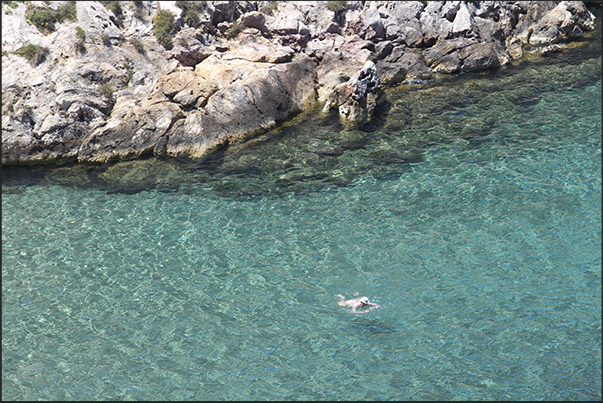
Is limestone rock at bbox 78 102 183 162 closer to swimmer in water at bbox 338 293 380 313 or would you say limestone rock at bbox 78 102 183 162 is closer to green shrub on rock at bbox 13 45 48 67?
green shrub on rock at bbox 13 45 48 67

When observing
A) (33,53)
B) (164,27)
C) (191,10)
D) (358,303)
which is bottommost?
(358,303)

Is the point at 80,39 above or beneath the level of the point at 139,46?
above

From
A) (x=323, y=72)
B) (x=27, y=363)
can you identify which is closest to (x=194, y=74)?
(x=323, y=72)

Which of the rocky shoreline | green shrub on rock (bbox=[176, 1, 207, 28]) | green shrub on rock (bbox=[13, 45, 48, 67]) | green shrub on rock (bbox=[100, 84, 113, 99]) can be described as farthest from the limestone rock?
green shrub on rock (bbox=[176, 1, 207, 28])

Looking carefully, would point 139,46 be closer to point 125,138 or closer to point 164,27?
point 164,27

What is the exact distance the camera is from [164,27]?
3200 centimetres

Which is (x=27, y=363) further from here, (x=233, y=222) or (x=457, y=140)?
(x=457, y=140)

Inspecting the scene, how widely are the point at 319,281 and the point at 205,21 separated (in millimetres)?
22187

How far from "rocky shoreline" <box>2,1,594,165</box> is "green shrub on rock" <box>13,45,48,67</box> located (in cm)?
10

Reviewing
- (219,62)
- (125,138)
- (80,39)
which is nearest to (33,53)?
(80,39)

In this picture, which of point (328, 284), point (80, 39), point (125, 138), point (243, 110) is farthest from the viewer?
point (80, 39)

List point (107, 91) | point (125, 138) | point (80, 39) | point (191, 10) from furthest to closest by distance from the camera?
point (191, 10) → point (80, 39) → point (107, 91) → point (125, 138)

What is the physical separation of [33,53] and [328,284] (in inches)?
915

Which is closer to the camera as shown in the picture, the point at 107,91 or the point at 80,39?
the point at 107,91
